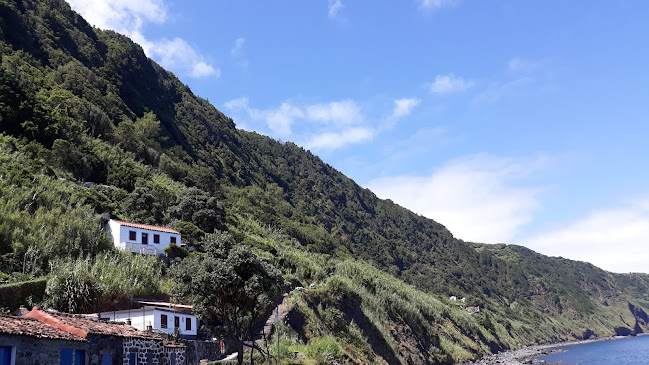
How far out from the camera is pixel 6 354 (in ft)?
46.8

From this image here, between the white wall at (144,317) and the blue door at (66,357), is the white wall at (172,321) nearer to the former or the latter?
the white wall at (144,317)

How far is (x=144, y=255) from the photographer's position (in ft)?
141

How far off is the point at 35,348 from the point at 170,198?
53.1m

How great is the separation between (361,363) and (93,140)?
54263 mm

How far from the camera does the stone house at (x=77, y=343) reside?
15.1 m

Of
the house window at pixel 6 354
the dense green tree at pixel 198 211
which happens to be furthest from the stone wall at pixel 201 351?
the dense green tree at pixel 198 211

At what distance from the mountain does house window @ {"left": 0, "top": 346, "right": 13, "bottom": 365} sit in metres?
17.6

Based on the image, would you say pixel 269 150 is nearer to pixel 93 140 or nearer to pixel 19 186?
pixel 93 140

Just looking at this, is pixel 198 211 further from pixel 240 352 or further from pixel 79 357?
pixel 79 357

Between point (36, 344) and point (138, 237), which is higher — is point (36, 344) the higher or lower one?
the lower one

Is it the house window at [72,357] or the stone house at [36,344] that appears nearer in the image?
the stone house at [36,344]

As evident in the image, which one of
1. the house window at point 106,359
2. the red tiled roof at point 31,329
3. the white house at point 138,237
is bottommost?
the house window at point 106,359

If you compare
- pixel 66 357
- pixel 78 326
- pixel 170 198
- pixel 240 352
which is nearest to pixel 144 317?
pixel 240 352

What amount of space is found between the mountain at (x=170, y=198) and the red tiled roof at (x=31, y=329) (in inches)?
596
